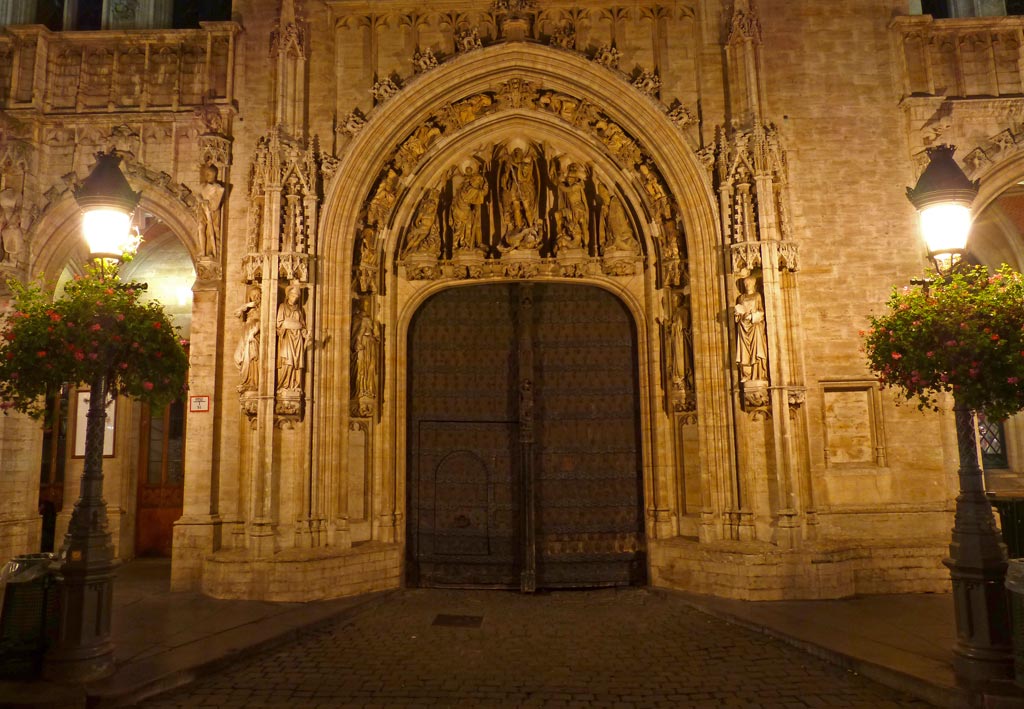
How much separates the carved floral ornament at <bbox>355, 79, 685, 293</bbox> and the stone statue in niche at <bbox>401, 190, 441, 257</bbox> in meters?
0.02

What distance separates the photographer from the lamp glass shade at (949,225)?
20.0ft

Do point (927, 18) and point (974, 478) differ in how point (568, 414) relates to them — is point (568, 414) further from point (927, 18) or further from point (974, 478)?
point (927, 18)

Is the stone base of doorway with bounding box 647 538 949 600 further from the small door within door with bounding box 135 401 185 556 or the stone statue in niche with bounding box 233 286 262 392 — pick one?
the small door within door with bounding box 135 401 185 556

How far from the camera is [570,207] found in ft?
36.6

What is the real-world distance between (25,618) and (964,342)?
786cm

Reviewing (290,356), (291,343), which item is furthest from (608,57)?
(290,356)

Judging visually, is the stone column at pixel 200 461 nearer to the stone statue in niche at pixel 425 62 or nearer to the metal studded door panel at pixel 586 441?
the stone statue in niche at pixel 425 62

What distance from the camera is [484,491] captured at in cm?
1056

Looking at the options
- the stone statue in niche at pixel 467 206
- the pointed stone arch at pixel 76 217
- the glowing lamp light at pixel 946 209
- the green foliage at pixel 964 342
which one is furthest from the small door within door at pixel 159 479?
the glowing lamp light at pixel 946 209

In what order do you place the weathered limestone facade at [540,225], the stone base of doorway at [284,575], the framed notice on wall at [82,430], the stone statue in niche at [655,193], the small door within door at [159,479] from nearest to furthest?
1. the stone base of doorway at [284,575]
2. the weathered limestone facade at [540,225]
3. the stone statue in niche at [655,193]
4. the framed notice on wall at [82,430]
5. the small door within door at [159,479]

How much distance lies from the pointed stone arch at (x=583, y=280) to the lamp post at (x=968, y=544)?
3.60 m

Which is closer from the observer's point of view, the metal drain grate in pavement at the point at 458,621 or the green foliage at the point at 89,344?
the green foliage at the point at 89,344

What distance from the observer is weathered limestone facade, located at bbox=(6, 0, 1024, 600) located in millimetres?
9266

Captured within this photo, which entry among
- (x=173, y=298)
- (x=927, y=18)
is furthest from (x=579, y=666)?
(x=173, y=298)
